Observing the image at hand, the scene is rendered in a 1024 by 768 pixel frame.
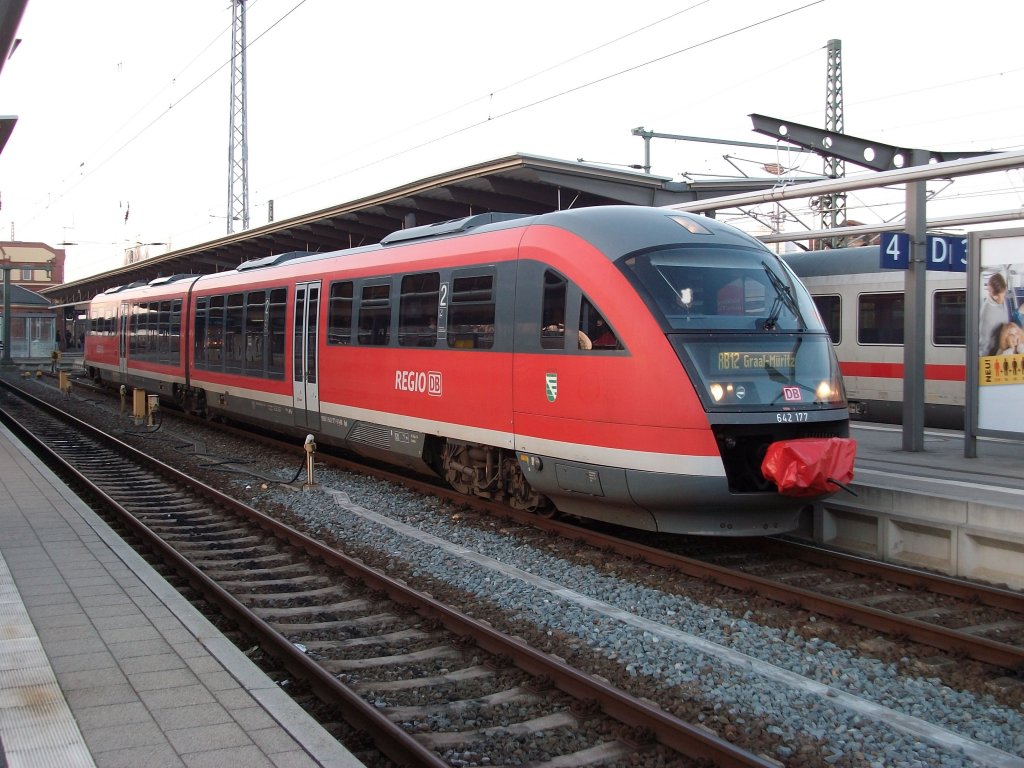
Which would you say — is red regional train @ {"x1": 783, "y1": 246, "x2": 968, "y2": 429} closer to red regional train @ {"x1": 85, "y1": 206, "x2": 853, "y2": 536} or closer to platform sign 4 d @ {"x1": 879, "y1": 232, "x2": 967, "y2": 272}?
platform sign 4 d @ {"x1": 879, "y1": 232, "x2": 967, "y2": 272}

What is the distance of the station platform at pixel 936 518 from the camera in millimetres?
7582

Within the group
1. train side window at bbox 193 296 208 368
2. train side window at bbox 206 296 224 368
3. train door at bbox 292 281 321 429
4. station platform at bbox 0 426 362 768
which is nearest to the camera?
station platform at bbox 0 426 362 768

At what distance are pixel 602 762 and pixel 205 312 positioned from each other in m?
15.7

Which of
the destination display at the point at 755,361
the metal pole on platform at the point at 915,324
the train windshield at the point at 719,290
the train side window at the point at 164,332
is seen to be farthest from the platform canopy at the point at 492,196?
the destination display at the point at 755,361

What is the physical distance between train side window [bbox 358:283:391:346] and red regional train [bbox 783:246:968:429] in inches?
331

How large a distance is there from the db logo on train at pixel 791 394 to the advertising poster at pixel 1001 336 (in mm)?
3630

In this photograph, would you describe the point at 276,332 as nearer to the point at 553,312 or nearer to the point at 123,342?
the point at 553,312

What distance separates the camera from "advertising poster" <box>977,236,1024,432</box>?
990 centimetres

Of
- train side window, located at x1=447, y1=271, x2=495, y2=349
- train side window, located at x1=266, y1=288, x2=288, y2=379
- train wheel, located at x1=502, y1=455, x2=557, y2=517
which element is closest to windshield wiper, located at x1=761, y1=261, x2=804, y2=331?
train side window, located at x1=447, y1=271, x2=495, y2=349

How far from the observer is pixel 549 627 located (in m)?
6.31

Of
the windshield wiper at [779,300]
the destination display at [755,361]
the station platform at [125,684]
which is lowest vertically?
the station platform at [125,684]

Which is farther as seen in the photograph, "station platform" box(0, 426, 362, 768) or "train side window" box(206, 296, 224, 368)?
"train side window" box(206, 296, 224, 368)

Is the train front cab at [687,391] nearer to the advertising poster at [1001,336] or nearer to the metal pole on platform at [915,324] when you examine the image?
the advertising poster at [1001,336]

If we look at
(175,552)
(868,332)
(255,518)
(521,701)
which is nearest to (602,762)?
(521,701)
